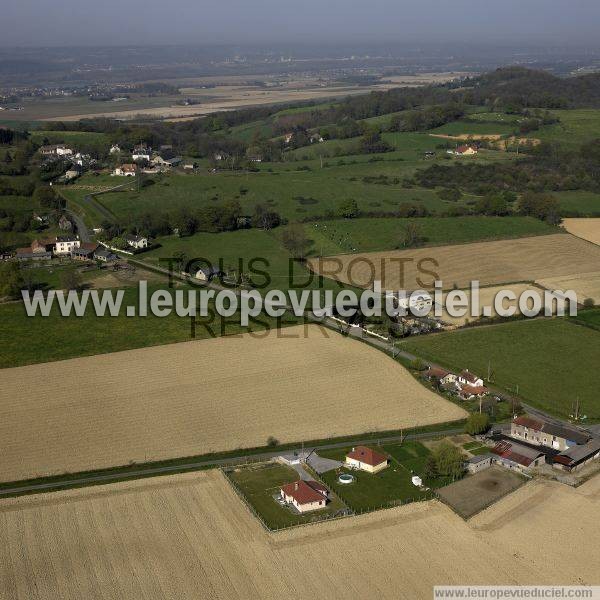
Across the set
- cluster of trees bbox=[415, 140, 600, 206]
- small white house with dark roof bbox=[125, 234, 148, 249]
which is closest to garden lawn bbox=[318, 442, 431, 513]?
small white house with dark roof bbox=[125, 234, 148, 249]

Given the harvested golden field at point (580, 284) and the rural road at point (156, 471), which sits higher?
the harvested golden field at point (580, 284)

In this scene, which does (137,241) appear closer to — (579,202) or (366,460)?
(366,460)

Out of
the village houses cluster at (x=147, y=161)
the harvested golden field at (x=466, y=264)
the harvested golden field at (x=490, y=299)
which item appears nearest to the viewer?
the harvested golden field at (x=490, y=299)

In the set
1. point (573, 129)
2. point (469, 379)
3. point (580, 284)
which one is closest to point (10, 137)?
point (573, 129)

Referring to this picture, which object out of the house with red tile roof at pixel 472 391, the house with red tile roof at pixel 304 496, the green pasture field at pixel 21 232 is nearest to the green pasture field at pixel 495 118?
the green pasture field at pixel 21 232

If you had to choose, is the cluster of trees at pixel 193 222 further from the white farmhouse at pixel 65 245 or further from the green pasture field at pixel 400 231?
the green pasture field at pixel 400 231

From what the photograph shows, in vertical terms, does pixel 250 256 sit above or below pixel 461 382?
above
